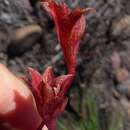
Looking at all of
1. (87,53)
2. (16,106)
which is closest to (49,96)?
(16,106)

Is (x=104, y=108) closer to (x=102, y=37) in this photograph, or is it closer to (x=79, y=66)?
(x=79, y=66)

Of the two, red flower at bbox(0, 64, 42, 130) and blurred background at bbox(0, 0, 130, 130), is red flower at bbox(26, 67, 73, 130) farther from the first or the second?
blurred background at bbox(0, 0, 130, 130)

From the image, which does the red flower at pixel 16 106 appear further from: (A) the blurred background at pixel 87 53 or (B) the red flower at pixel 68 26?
(A) the blurred background at pixel 87 53

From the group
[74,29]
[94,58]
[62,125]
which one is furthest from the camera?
[94,58]

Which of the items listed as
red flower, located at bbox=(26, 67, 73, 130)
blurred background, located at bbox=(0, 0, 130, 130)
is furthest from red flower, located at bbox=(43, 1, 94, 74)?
blurred background, located at bbox=(0, 0, 130, 130)

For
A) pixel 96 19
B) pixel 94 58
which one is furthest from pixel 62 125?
pixel 96 19

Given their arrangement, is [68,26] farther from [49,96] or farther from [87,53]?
[87,53]
